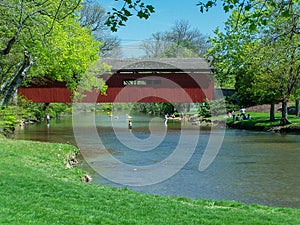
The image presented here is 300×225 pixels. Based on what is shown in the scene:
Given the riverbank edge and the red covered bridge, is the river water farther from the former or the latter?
the red covered bridge

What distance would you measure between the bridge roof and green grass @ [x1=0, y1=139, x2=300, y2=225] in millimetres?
27229

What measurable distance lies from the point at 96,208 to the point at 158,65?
101 ft

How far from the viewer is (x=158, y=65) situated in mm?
37656

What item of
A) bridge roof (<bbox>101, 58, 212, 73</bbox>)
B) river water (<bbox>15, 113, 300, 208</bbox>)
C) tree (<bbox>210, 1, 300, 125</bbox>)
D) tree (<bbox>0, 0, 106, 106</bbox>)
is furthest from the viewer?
bridge roof (<bbox>101, 58, 212, 73</bbox>)

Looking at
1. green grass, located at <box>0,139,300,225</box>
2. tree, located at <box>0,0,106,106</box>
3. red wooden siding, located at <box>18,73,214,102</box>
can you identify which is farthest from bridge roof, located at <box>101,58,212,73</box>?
green grass, located at <box>0,139,300,225</box>

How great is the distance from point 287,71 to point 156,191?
2212cm

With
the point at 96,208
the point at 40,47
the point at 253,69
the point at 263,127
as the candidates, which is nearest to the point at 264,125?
the point at 263,127

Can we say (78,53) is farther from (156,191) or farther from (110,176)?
(156,191)

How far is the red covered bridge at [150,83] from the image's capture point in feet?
123

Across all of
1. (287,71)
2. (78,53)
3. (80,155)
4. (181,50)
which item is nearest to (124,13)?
(80,155)

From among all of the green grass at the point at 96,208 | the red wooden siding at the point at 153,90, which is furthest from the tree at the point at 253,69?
the green grass at the point at 96,208

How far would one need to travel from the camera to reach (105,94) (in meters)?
36.7

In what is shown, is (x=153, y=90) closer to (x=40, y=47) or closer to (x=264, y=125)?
(x=264, y=125)

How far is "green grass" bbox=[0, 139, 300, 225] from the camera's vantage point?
6430 millimetres
